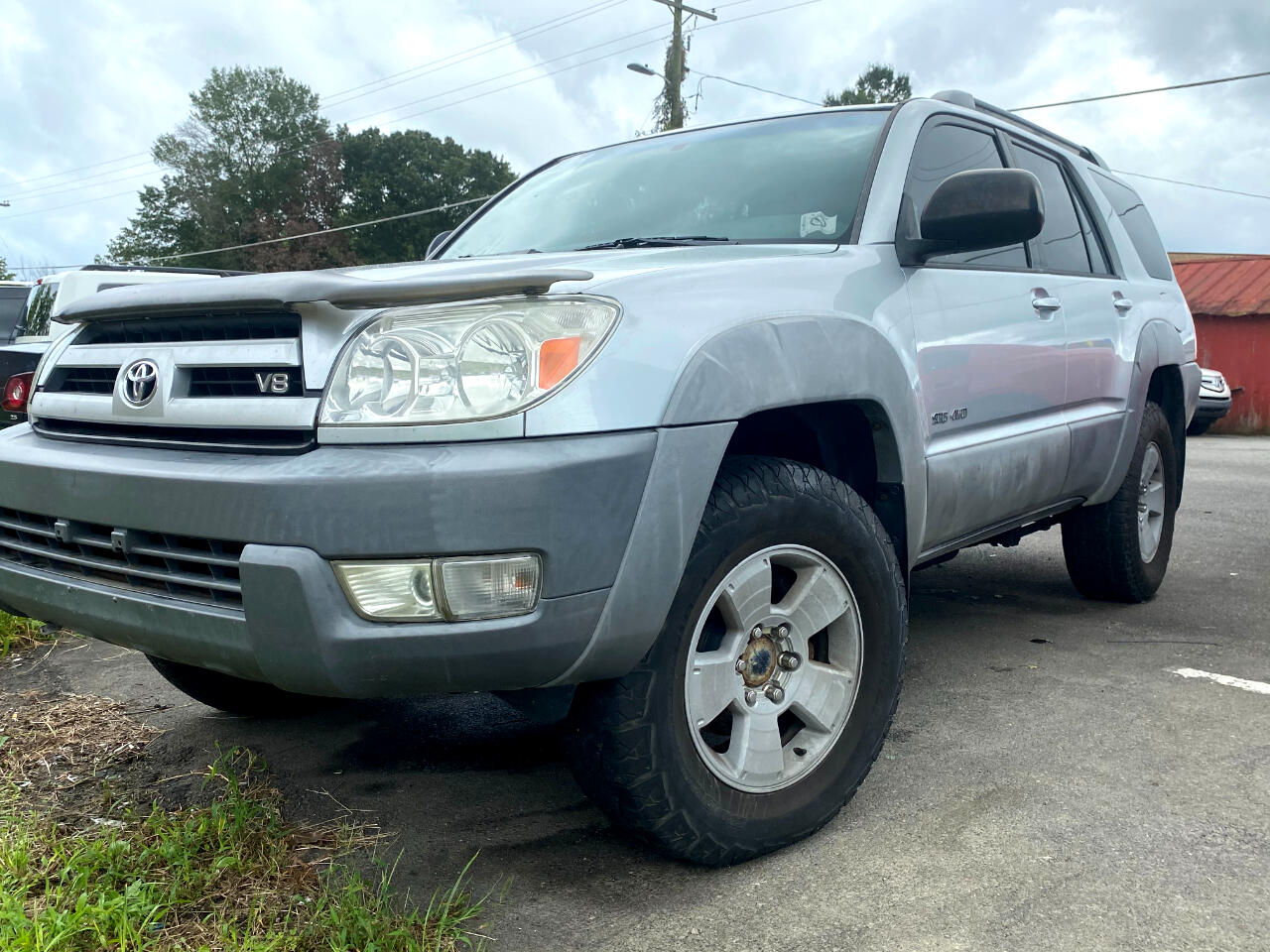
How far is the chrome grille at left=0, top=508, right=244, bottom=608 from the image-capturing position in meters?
1.93

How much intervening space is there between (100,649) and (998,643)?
3.29 meters

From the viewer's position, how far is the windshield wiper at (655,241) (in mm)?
2828

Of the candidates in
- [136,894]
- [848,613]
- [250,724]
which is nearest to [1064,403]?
[848,613]

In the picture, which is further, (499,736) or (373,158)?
(373,158)

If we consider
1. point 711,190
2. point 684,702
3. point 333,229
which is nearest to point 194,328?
point 684,702

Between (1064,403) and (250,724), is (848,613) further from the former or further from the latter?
(250,724)

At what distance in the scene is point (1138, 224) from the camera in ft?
15.5

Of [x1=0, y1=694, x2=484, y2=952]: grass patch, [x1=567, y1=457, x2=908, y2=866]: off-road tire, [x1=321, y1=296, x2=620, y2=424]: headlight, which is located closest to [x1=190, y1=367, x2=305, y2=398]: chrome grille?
[x1=321, y1=296, x2=620, y2=424]: headlight

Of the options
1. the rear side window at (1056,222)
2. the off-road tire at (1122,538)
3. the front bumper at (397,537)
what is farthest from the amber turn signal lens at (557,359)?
the off-road tire at (1122,538)

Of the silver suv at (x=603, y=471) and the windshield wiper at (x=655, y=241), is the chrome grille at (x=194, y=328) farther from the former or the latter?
the windshield wiper at (x=655, y=241)

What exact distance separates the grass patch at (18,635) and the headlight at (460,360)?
112 inches

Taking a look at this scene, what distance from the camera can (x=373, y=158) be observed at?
5088 centimetres

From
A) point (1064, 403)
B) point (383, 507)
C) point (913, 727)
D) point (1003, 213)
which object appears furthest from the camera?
A: point (1064, 403)

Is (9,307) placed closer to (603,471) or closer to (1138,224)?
(1138,224)
